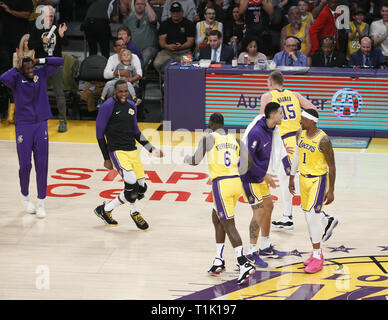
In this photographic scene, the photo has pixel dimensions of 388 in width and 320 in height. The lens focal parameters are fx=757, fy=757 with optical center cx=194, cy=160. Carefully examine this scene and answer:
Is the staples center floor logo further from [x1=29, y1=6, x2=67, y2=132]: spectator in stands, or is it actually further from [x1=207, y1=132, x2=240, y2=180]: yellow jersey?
[x1=29, y1=6, x2=67, y2=132]: spectator in stands

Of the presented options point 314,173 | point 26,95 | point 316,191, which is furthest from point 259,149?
point 26,95

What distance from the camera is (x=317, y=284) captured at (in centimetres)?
783

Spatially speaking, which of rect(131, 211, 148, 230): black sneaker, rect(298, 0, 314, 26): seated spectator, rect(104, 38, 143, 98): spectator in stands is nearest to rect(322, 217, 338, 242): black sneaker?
rect(131, 211, 148, 230): black sneaker

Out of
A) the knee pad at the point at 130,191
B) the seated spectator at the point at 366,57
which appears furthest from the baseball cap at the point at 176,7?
the knee pad at the point at 130,191

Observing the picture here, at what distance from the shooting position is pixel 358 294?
757 cm

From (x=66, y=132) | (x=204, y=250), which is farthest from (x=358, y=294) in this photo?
(x=66, y=132)

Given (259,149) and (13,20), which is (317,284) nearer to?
(259,149)

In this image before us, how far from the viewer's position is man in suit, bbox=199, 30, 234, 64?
48.8 feet

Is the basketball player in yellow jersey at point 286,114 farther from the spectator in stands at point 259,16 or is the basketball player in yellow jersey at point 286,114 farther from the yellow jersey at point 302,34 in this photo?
the yellow jersey at point 302,34

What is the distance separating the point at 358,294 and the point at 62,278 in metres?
3.04

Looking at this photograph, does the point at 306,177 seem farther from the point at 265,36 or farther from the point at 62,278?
the point at 265,36

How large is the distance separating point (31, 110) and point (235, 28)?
7249 mm

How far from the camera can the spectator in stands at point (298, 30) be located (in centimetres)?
1554

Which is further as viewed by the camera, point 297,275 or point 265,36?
point 265,36
